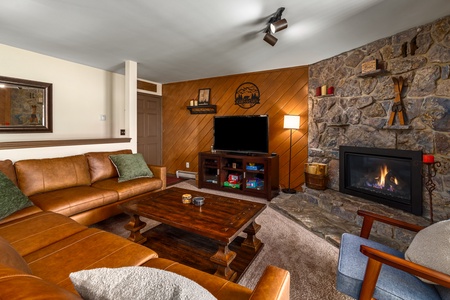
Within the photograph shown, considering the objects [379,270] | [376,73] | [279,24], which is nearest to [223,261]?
[379,270]

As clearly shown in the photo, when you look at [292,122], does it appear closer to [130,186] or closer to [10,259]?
[130,186]

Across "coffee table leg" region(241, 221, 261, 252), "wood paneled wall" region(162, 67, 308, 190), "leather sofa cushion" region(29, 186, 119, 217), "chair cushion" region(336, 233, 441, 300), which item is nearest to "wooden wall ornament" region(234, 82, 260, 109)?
"wood paneled wall" region(162, 67, 308, 190)

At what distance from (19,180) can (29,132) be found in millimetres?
1335

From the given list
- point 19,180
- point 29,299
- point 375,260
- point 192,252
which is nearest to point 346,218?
point 375,260

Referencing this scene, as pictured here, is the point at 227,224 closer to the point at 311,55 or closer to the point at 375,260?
the point at 375,260

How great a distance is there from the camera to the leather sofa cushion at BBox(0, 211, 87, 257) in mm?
1348

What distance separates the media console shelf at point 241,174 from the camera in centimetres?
360

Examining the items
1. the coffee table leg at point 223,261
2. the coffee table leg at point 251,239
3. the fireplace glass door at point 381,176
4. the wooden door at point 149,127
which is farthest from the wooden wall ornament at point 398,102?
the wooden door at point 149,127

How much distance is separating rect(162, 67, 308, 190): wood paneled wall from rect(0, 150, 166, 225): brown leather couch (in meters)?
2.14

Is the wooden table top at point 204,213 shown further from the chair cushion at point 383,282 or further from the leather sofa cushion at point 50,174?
the leather sofa cushion at point 50,174

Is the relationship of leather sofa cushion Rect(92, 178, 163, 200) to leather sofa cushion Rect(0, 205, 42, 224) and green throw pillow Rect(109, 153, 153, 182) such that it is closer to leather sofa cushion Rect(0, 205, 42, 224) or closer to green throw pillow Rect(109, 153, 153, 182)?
green throw pillow Rect(109, 153, 153, 182)

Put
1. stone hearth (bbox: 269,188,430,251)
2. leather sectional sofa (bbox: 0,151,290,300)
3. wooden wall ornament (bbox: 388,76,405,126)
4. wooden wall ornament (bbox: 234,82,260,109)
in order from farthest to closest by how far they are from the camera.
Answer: wooden wall ornament (bbox: 234,82,260,109), wooden wall ornament (bbox: 388,76,405,126), stone hearth (bbox: 269,188,430,251), leather sectional sofa (bbox: 0,151,290,300)

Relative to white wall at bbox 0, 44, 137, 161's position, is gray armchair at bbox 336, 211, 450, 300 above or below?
below

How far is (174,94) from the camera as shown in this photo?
5.29 m
